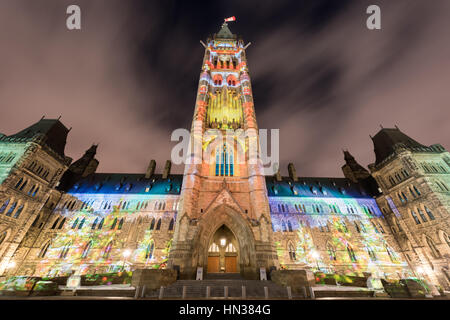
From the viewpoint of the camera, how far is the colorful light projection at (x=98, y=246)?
24.0 m

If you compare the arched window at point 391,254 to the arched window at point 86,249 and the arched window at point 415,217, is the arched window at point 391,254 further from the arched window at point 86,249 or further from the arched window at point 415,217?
the arched window at point 86,249

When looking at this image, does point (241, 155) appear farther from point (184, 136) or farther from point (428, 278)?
point (428, 278)

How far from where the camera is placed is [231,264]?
18547mm

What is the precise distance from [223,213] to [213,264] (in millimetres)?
5571

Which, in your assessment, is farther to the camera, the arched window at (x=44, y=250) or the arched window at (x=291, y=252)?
the arched window at (x=291, y=252)

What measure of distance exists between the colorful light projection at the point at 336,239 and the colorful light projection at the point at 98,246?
19593 mm

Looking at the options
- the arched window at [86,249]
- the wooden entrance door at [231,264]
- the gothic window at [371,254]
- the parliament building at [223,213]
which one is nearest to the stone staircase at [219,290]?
the parliament building at [223,213]

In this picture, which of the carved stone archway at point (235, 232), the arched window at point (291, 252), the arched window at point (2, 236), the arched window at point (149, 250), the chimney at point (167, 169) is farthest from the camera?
the chimney at point (167, 169)

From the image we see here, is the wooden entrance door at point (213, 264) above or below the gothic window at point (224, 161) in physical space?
below

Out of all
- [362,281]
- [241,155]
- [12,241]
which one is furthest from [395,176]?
[12,241]

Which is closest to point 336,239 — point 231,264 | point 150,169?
point 231,264

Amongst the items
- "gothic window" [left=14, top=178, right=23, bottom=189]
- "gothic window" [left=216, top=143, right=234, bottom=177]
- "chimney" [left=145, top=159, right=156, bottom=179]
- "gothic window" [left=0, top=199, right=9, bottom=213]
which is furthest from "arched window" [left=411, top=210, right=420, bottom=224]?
"gothic window" [left=14, top=178, right=23, bottom=189]

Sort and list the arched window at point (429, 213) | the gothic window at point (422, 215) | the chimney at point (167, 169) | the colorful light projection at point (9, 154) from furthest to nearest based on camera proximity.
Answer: the chimney at point (167, 169), the gothic window at point (422, 215), the colorful light projection at point (9, 154), the arched window at point (429, 213)
